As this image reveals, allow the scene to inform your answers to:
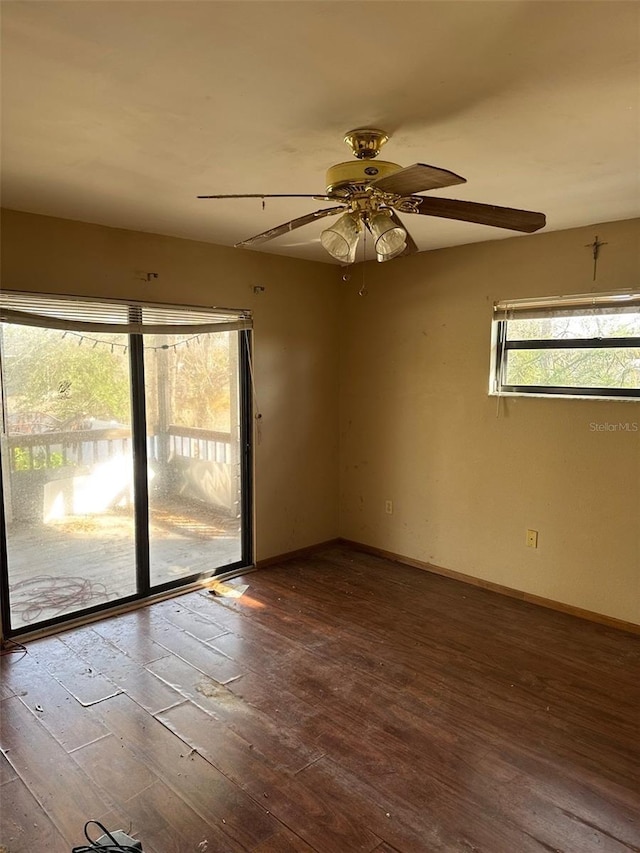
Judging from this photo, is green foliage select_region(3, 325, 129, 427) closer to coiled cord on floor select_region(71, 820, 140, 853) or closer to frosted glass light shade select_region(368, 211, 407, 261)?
frosted glass light shade select_region(368, 211, 407, 261)

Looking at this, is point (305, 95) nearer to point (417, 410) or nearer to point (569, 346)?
point (569, 346)

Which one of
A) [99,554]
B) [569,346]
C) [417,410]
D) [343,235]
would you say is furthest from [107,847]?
[569,346]

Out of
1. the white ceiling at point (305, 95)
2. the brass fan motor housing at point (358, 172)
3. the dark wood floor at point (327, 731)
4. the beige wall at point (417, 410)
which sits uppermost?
the white ceiling at point (305, 95)

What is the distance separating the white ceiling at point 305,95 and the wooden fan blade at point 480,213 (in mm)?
289

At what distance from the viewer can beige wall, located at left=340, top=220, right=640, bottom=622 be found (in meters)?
3.38

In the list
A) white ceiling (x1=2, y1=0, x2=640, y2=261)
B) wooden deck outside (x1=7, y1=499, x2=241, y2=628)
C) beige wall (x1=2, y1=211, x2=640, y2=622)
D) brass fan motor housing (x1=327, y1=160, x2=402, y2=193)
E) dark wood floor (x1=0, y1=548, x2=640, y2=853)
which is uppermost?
white ceiling (x1=2, y1=0, x2=640, y2=261)

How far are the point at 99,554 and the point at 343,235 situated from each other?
103 inches

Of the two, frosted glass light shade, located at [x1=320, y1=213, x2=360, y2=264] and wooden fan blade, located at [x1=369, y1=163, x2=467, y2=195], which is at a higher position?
wooden fan blade, located at [x1=369, y1=163, x2=467, y2=195]

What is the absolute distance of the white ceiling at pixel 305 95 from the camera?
1363mm

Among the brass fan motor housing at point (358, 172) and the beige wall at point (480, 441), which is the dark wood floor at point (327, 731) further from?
the brass fan motor housing at point (358, 172)

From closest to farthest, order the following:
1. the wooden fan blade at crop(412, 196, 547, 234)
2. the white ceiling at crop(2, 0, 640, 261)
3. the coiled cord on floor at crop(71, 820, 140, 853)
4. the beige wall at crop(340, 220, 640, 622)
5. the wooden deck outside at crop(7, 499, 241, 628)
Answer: the white ceiling at crop(2, 0, 640, 261) → the coiled cord on floor at crop(71, 820, 140, 853) → the wooden fan blade at crop(412, 196, 547, 234) → the wooden deck outside at crop(7, 499, 241, 628) → the beige wall at crop(340, 220, 640, 622)

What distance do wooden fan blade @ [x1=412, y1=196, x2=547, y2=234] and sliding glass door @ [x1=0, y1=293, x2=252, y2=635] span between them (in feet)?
7.09

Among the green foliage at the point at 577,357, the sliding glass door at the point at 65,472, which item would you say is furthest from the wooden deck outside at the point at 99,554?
the green foliage at the point at 577,357

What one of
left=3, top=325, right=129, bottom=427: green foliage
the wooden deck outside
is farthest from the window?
left=3, top=325, right=129, bottom=427: green foliage
